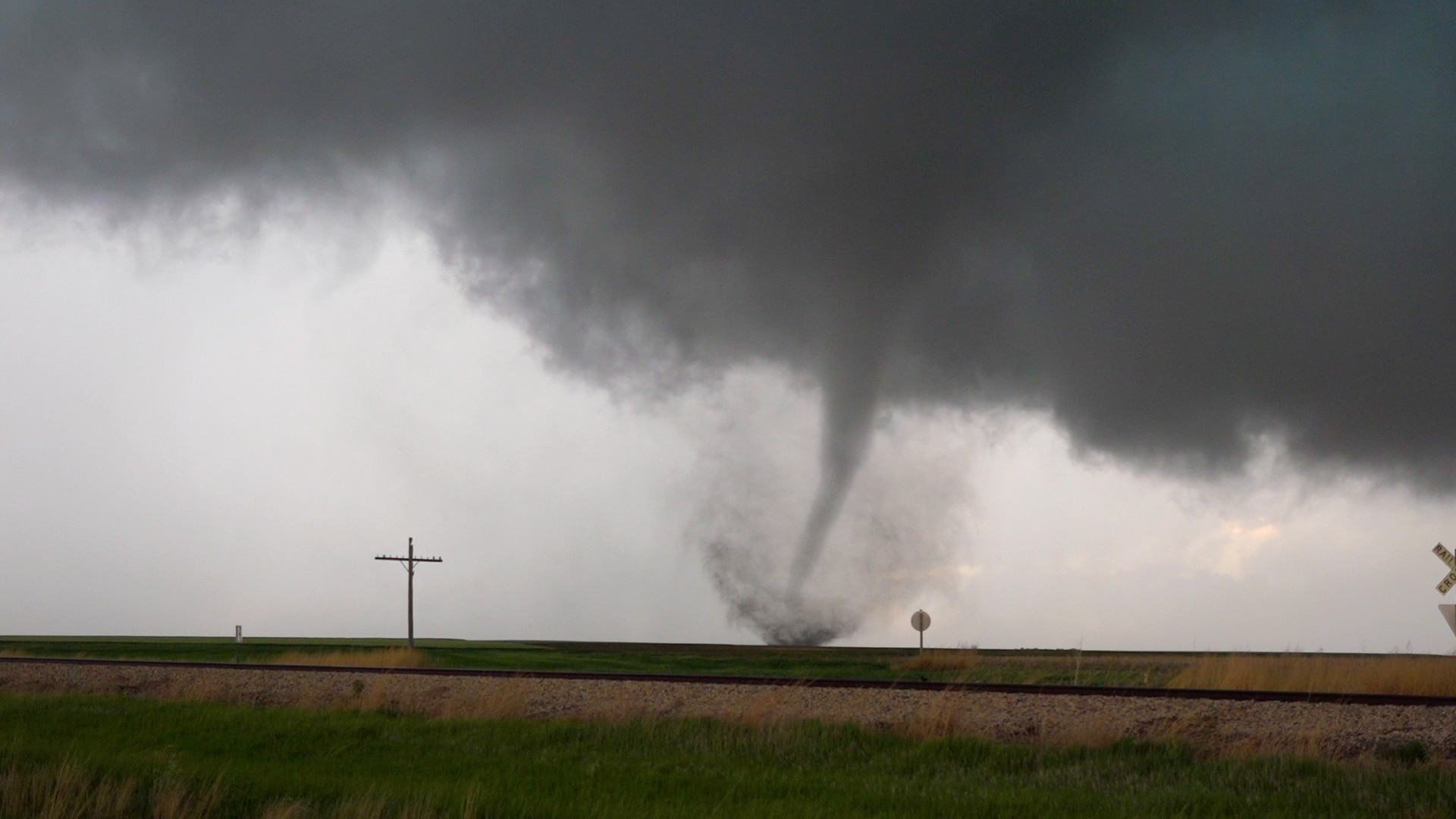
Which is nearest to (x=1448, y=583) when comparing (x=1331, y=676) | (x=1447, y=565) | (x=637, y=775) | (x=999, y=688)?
(x=1447, y=565)

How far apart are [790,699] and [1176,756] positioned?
7.72 m

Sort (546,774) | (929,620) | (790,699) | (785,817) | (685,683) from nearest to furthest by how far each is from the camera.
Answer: (785,817)
(546,774)
(790,699)
(685,683)
(929,620)

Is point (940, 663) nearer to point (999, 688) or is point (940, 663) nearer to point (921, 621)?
point (921, 621)

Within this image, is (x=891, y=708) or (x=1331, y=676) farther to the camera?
(x=1331, y=676)

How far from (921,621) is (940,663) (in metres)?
4.38

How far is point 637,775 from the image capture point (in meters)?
16.9

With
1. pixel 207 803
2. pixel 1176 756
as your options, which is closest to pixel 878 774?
pixel 1176 756

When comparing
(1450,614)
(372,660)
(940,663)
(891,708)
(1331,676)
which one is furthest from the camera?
(940,663)

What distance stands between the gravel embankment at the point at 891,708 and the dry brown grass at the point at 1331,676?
14.2ft

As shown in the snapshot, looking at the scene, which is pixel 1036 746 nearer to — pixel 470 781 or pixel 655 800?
pixel 655 800

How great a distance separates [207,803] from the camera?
1444cm

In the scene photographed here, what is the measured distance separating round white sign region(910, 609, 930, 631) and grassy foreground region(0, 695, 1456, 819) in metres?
27.9

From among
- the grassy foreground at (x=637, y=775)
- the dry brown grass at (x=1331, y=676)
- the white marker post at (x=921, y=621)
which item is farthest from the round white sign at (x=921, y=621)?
the grassy foreground at (x=637, y=775)

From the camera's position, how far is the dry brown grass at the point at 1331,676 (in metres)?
25.6
